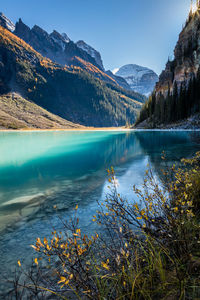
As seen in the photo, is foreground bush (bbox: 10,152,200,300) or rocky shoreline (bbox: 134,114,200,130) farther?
rocky shoreline (bbox: 134,114,200,130)

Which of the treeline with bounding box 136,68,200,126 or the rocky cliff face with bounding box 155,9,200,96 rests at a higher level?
the rocky cliff face with bounding box 155,9,200,96

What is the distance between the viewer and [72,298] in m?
3.03

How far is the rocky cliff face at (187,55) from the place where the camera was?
71.8m

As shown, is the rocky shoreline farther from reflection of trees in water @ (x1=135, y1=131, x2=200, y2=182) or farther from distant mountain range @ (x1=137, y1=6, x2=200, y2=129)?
reflection of trees in water @ (x1=135, y1=131, x2=200, y2=182)

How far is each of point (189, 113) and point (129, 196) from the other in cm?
6757

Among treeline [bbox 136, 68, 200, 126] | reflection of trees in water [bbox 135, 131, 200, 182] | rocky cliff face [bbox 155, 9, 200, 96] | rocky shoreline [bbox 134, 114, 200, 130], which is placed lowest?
reflection of trees in water [bbox 135, 131, 200, 182]

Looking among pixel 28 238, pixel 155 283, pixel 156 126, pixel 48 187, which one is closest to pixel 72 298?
pixel 155 283

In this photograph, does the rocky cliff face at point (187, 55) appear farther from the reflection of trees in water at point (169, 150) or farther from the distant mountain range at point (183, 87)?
the reflection of trees in water at point (169, 150)

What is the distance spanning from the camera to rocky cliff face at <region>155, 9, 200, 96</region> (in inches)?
2825

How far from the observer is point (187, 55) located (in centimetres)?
7650

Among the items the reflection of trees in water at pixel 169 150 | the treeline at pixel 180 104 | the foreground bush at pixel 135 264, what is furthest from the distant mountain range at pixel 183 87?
the foreground bush at pixel 135 264

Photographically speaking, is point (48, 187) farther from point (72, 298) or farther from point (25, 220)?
point (72, 298)

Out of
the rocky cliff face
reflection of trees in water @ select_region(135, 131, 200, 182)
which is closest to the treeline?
the rocky cliff face

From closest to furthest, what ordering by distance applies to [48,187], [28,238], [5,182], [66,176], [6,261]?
1. [6,261]
2. [28,238]
3. [48,187]
4. [5,182]
5. [66,176]
